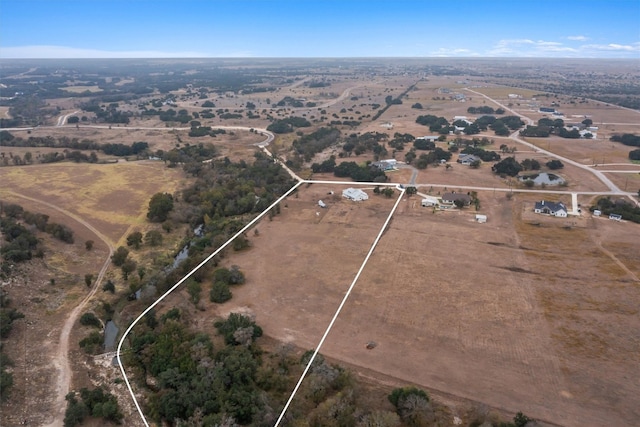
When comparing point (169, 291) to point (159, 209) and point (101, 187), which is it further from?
Answer: point (101, 187)

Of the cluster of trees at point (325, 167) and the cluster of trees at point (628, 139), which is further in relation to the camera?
the cluster of trees at point (628, 139)


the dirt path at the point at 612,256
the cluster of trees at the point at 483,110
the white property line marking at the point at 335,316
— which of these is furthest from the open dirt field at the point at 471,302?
the cluster of trees at the point at 483,110

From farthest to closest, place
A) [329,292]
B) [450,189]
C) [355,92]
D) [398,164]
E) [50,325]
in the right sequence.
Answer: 1. [355,92]
2. [398,164]
3. [450,189]
4. [329,292]
5. [50,325]

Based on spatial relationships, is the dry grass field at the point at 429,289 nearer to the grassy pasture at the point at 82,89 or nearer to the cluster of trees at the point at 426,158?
the cluster of trees at the point at 426,158

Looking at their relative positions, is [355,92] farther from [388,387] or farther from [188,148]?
[388,387]

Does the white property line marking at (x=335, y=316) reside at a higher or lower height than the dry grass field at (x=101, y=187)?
lower

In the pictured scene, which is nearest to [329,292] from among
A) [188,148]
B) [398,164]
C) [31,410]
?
[31,410]
